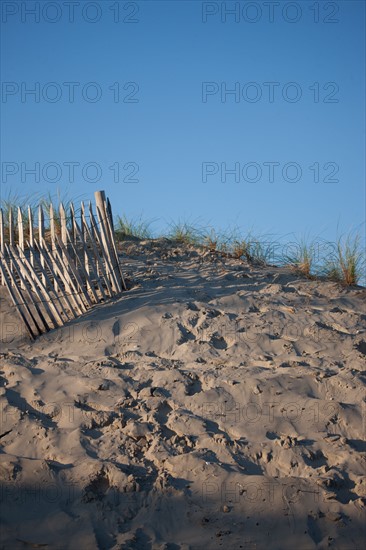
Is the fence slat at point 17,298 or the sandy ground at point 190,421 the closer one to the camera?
the sandy ground at point 190,421

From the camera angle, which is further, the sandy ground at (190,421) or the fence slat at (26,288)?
the fence slat at (26,288)

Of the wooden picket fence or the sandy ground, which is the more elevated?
the wooden picket fence

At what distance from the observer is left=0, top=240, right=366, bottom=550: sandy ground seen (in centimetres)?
364

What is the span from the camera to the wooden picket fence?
5969 mm

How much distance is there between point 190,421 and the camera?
4473mm

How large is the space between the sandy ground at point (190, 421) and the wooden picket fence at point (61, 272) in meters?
0.20

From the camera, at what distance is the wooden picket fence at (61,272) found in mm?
5969

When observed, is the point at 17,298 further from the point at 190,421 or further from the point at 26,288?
the point at 190,421

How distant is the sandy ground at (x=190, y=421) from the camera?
364 centimetres

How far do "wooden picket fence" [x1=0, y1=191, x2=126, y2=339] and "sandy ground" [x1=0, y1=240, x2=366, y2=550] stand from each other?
0.20 meters

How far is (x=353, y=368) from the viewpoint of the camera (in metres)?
5.10

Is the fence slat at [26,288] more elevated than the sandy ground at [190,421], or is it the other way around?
the fence slat at [26,288]

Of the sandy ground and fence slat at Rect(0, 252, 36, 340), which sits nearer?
the sandy ground

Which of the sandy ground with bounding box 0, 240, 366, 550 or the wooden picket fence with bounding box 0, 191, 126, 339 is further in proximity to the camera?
the wooden picket fence with bounding box 0, 191, 126, 339
